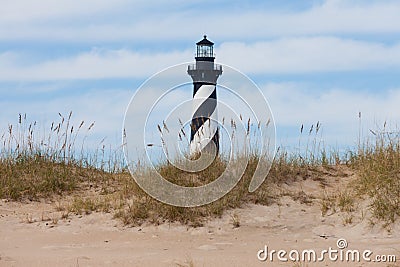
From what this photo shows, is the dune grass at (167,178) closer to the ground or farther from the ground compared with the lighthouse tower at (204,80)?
closer to the ground

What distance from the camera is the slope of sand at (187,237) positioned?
6.71 metres

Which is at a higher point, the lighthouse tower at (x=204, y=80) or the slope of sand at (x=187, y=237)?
the lighthouse tower at (x=204, y=80)

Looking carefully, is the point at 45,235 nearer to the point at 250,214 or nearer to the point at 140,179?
the point at 140,179

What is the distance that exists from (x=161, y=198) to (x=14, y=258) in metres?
2.49

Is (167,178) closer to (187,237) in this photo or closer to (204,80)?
(187,237)

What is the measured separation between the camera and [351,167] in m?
10.5

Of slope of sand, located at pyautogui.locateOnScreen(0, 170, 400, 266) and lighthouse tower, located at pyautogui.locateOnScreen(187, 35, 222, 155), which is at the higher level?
lighthouse tower, located at pyautogui.locateOnScreen(187, 35, 222, 155)

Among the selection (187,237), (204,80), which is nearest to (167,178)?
(187,237)

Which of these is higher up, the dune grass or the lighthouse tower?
the lighthouse tower

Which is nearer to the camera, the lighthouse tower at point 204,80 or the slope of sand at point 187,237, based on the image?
the slope of sand at point 187,237

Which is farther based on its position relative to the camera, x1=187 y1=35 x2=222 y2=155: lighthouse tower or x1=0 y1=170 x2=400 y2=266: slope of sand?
x1=187 y1=35 x2=222 y2=155: lighthouse tower

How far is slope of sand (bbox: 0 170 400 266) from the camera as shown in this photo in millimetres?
6707

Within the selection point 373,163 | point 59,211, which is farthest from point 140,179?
point 373,163

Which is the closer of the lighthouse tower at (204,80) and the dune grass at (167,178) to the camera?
the dune grass at (167,178)
